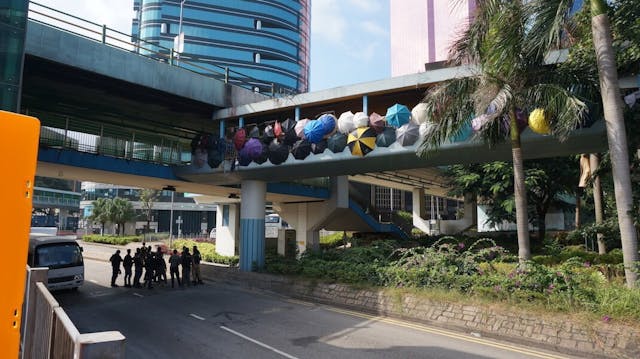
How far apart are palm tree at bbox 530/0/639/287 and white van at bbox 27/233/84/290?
18.7 metres

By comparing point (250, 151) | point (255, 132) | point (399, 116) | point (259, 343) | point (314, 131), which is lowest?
point (259, 343)

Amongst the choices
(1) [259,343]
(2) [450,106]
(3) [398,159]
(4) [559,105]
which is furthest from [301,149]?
(4) [559,105]

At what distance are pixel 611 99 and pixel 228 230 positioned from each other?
92.2ft

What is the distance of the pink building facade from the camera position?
226 feet

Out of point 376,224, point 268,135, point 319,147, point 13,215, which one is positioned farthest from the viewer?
point 376,224

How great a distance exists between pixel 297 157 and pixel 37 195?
217 ft

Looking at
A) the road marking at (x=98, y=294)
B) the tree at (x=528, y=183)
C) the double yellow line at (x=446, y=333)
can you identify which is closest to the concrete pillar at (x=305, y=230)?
the tree at (x=528, y=183)

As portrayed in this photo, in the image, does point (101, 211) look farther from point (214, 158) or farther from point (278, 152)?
point (278, 152)

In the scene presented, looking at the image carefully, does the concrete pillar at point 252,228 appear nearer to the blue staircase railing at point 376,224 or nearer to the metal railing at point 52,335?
the blue staircase railing at point 376,224

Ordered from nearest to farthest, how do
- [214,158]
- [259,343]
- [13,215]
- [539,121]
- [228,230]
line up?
1. [13,215]
2. [259,343]
3. [539,121]
4. [214,158]
5. [228,230]

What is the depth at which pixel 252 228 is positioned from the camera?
20875 mm

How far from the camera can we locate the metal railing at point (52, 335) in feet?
9.93

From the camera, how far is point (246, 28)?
302ft

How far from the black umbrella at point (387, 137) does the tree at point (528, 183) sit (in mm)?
9330
